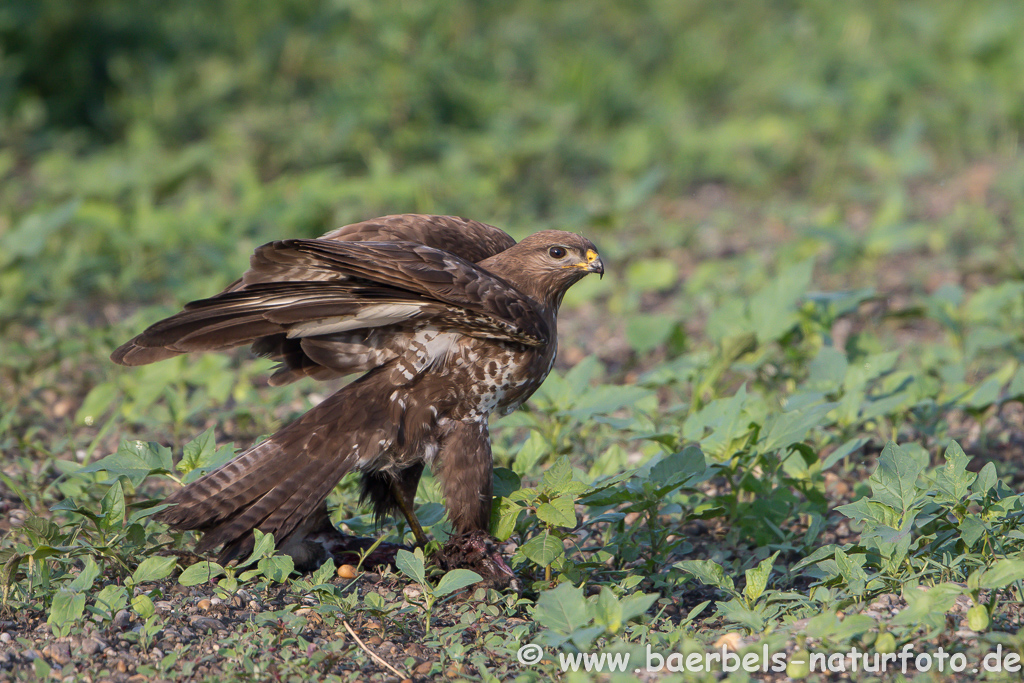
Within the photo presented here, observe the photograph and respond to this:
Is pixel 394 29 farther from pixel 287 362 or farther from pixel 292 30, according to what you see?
pixel 287 362

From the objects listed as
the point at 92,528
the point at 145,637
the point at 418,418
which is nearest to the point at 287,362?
the point at 418,418

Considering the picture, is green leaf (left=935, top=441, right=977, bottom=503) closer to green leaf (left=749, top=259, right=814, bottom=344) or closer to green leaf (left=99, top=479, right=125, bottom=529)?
green leaf (left=749, top=259, right=814, bottom=344)

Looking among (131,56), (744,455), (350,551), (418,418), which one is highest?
(131,56)

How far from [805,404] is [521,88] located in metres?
6.13

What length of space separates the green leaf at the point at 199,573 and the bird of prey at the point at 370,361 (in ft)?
0.47

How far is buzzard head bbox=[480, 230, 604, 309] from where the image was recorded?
13.6ft

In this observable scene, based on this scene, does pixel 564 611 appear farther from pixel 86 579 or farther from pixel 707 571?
pixel 86 579

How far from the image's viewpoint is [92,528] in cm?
378

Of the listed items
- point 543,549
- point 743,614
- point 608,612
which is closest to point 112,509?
point 543,549

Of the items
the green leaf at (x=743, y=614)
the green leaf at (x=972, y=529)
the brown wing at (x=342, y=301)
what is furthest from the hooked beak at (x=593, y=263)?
the green leaf at (x=972, y=529)

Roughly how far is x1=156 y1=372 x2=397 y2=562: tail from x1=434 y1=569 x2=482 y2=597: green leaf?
62cm

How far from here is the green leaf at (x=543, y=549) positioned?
3.57 m

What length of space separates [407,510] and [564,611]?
1104mm

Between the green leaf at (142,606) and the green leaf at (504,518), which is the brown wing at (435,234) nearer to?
the green leaf at (504,518)
